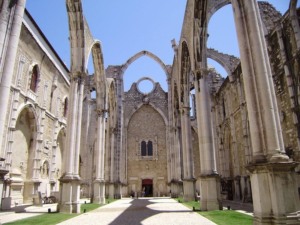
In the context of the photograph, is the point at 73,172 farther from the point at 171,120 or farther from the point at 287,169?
the point at 171,120

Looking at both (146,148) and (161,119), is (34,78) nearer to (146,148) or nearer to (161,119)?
(146,148)

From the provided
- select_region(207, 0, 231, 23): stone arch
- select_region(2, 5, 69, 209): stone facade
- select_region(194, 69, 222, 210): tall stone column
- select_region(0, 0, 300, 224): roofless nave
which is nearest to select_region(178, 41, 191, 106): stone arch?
select_region(0, 0, 300, 224): roofless nave

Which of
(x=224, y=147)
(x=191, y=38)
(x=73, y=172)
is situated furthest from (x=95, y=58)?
(x=224, y=147)

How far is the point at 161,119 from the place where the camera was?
29.4m

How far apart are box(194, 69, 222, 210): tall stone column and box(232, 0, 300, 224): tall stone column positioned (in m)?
4.59

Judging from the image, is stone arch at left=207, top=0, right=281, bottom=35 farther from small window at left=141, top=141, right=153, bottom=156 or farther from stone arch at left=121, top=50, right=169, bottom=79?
small window at left=141, top=141, right=153, bottom=156

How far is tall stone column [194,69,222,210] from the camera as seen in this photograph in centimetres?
1046

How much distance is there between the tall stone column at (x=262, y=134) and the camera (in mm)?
5473

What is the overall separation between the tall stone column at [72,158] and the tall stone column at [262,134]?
761 centimetres

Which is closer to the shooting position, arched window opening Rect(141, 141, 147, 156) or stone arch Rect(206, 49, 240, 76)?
stone arch Rect(206, 49, 240, 76)

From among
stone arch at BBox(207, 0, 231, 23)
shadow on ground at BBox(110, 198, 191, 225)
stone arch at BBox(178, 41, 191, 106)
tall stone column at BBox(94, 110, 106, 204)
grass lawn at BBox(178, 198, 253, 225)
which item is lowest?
shadow on ground at BBox(110, 198, 191, 225)

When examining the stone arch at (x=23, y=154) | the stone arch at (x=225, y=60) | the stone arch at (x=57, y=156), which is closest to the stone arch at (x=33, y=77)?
the stone arch at (x=23, y=154)

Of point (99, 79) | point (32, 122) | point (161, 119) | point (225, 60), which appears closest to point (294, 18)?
point (225, 60)

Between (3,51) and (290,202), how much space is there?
7923 millimetres
